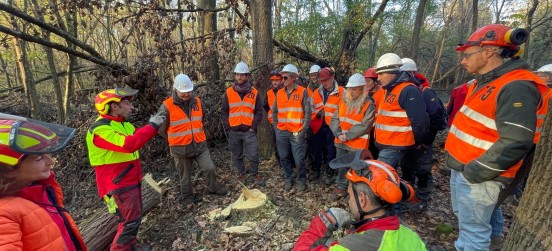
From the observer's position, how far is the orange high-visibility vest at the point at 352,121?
4168 millimetres

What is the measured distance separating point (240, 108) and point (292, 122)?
3.27 ft

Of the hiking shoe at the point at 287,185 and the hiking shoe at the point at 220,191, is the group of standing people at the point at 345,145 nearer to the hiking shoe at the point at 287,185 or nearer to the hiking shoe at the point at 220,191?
the hiking shoe at the point at 220,191

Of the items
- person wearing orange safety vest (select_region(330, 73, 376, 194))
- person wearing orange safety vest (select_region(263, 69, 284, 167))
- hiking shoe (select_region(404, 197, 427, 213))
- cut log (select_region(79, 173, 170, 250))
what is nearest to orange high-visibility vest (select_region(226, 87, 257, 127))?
person wearing orange safety vest (select_region(263, 69, 284, 167))

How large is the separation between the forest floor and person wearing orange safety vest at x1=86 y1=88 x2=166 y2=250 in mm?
812

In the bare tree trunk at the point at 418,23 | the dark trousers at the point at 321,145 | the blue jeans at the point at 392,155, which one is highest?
the bare tree trunk at the point at 418,23

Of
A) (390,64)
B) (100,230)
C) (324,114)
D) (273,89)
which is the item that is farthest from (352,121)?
(100,230)

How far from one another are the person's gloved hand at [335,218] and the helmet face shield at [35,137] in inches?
64.6

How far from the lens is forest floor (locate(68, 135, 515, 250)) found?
3676mm

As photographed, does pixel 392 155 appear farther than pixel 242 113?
No

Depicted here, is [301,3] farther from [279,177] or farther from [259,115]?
[279,177]

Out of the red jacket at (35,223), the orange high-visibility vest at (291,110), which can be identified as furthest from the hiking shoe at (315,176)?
the red jacket at (35,223)

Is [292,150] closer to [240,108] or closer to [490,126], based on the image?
[240,108]

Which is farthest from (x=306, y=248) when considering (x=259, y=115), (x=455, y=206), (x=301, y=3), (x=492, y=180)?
(x=301, y=3)

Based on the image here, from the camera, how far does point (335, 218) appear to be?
6.15 ft
